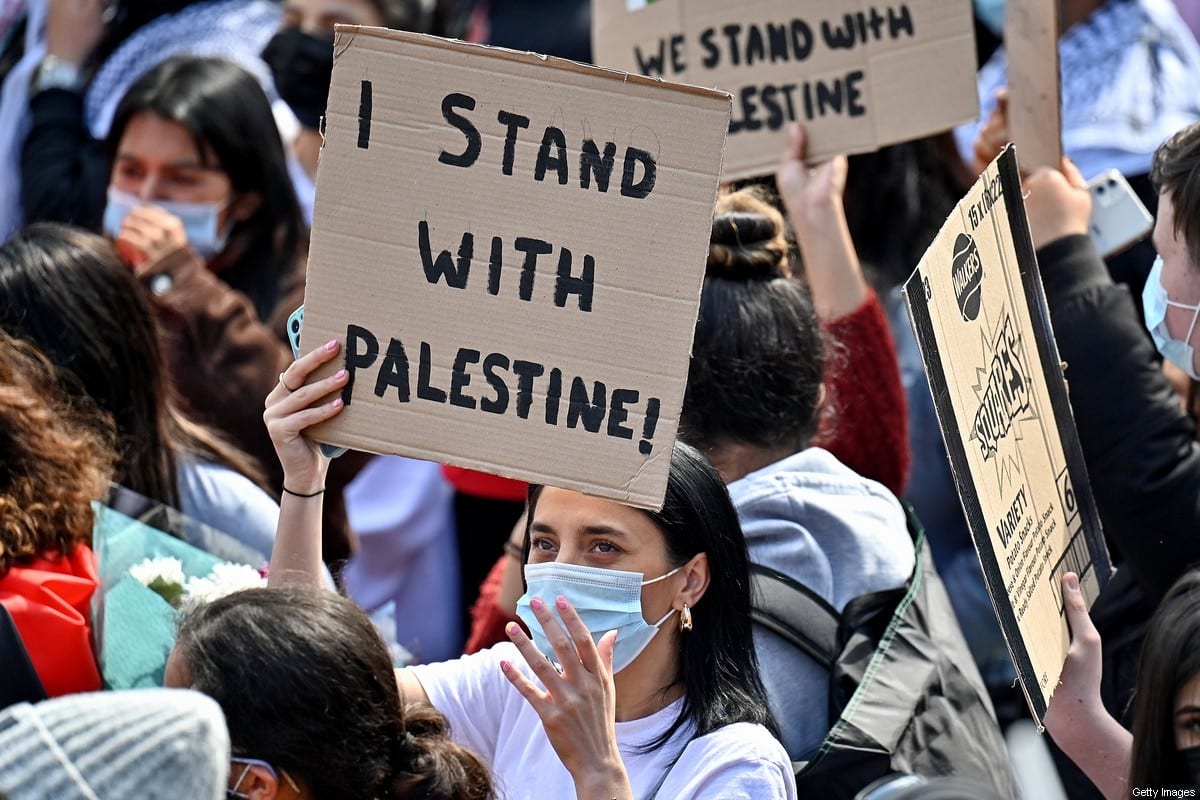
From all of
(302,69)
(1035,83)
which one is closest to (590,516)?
(1035,83)

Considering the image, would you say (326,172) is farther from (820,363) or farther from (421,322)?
(820,363)

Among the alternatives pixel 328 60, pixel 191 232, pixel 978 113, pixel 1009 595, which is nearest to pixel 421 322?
pixel 1009 595

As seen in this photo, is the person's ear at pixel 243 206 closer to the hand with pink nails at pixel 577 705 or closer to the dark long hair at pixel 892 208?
the dark long hair at pixel 892 208

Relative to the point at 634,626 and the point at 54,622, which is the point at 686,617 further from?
the point at 54,622

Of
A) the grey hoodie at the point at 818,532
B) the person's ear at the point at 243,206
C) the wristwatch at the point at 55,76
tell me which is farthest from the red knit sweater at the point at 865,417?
the wristwatch at the point at 55,76

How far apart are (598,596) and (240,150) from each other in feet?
8.86

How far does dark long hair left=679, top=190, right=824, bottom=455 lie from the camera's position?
124 inches

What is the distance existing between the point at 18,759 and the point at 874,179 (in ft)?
11.9

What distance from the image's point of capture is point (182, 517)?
10.7ft

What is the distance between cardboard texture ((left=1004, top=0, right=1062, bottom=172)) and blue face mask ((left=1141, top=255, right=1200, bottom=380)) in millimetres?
496

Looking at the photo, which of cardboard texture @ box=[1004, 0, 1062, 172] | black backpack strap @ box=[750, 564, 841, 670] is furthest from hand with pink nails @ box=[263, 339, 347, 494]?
cardboard texture @ box=[1004, 0, 1062, 172]

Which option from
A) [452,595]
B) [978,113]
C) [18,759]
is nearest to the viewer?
[18,759]

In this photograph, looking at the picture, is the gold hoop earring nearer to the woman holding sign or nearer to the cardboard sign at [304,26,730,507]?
the woman holding sign

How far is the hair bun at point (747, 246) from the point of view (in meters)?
3.32
